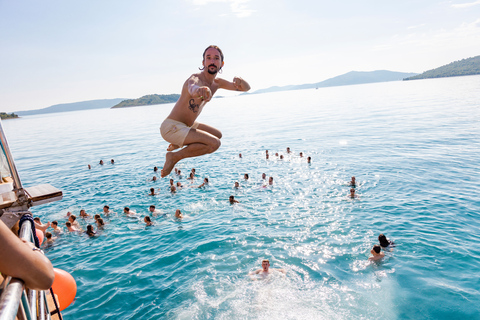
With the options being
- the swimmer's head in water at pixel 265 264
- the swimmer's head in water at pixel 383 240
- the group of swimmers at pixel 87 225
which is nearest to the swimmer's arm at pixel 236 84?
the swimmer's head in water at pixel 265 264

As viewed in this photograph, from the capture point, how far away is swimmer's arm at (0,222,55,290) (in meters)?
1.68

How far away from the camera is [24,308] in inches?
77.1

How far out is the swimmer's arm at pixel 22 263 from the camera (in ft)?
5.50

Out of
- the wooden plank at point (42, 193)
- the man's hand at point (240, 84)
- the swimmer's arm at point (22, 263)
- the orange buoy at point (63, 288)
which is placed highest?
the man's hand at point (240, 84)

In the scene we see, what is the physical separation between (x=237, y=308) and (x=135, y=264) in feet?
17.2

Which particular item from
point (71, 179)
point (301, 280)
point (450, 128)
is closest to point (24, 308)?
point (301, 280)

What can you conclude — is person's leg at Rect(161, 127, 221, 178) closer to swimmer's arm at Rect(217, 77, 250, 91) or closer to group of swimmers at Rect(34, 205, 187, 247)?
swimmer's arm at Rect(217, 77, 250, 91)

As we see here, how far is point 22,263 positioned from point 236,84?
203 inches

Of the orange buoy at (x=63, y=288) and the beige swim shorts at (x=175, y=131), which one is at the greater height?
the beige swim shorts at (x=175, y=131)

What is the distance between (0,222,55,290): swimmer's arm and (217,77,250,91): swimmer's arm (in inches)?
199

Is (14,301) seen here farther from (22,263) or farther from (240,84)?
(240,84)

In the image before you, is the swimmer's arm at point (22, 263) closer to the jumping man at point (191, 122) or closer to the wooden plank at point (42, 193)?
the wooden plank at point (42, 193)

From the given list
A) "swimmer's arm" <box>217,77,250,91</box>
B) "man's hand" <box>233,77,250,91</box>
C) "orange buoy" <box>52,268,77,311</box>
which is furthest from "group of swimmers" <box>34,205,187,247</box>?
"man's hand" <box>233,77,250,91</box>

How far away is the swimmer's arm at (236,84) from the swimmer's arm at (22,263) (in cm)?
505
